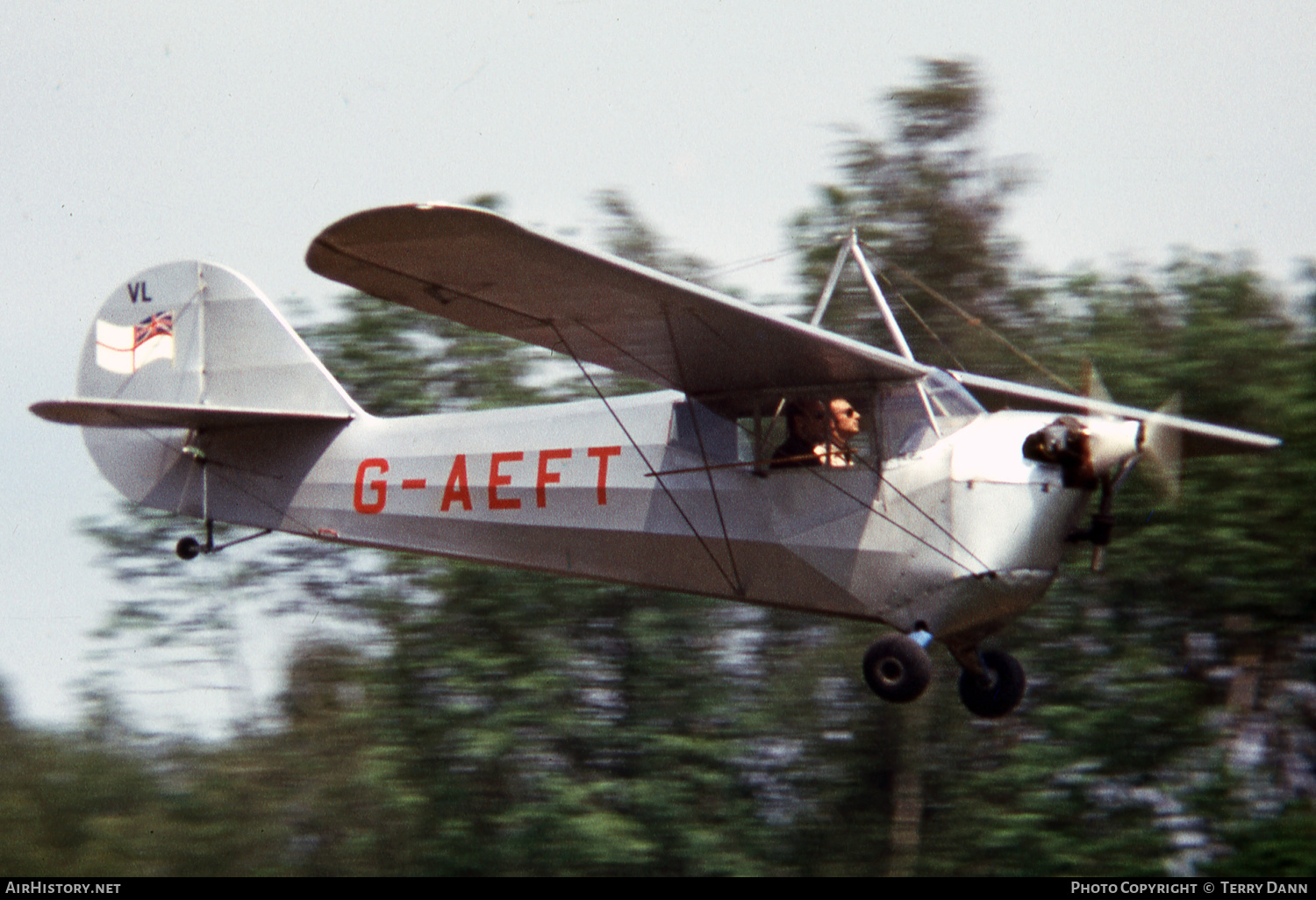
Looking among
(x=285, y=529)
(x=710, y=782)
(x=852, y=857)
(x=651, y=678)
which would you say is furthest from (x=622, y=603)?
(x=285, y=529)

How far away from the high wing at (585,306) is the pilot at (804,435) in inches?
5.3

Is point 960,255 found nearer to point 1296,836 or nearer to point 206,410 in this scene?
point 1296,836

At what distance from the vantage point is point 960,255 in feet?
60.9

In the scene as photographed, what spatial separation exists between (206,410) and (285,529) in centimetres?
107

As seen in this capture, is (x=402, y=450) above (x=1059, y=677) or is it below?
above

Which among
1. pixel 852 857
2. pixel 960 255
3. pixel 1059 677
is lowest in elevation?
pixel 852 857

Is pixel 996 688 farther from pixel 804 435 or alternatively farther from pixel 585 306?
pixel 585 306

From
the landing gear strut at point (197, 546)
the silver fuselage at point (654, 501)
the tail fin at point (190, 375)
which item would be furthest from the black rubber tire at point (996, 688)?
the landing gear strut at point (197, 546)

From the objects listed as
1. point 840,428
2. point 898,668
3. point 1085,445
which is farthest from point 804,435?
point 1085,445

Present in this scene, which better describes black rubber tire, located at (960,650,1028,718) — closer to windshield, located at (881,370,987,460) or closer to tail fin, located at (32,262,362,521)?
windshield, located at (881,370,987,460)

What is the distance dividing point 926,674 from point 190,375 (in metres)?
6.50

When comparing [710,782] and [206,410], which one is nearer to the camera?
[206,410]

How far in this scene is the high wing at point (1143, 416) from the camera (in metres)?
8.30

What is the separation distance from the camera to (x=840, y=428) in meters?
8.65
